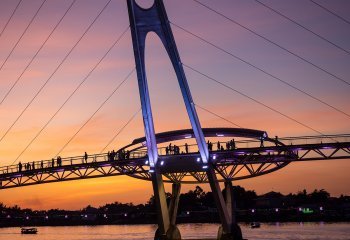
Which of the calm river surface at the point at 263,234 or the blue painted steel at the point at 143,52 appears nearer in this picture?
the blue painted steel at the point at 143,52

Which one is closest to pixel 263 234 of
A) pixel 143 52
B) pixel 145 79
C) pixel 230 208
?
pixel 230 208

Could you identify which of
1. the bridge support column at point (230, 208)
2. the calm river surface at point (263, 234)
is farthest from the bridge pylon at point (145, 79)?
the calm river surface at point (263, 234)

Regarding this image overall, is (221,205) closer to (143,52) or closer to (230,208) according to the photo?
(143,52)

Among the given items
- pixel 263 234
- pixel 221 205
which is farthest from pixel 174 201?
pixel 263 234

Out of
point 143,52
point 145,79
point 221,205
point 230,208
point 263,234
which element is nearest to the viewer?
point 145,79

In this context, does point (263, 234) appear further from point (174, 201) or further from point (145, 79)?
point (145, 79)

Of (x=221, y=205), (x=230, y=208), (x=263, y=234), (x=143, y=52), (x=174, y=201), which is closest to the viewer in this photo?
(x=143, y=52)

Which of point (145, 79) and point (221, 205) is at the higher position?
point (145, 79)

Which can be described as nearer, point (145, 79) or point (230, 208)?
point (145, 79)

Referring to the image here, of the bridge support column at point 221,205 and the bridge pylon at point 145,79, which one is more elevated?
the bridge pylon at point 145,79

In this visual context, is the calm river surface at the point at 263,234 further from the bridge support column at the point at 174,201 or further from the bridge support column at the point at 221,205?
the bridge support column at the point at 221,205

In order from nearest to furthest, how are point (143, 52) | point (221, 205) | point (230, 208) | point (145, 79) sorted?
point (145, 79) → point (143, 52) → point (221, 205) → point (230, 208)

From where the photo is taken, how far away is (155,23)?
40062 millimetres

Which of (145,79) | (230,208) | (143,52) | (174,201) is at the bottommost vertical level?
(230,208)
